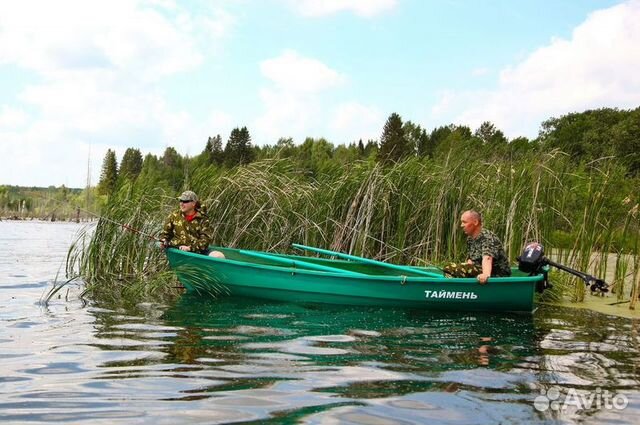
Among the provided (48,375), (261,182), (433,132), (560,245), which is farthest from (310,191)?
(433,132)

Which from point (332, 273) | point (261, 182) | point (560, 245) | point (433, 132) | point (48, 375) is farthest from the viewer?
point (433, 132)

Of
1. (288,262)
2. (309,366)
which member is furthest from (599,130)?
(309,366)

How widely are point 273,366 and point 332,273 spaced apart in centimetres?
331

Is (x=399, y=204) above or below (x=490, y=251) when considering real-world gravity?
above

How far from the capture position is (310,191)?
1018 centimetres

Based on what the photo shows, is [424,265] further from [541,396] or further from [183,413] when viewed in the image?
[183,413]

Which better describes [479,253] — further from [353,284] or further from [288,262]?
[288,262]

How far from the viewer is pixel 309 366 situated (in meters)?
4.75

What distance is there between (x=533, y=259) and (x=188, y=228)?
4.42 metres

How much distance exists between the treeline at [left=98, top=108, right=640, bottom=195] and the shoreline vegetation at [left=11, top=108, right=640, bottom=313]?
8 cm

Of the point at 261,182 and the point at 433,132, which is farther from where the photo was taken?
the point at 433,132

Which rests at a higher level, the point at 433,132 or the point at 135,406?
the point at 433,132

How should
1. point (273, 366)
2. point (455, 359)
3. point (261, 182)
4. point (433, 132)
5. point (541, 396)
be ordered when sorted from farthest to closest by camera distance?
point (433, 132)
point (261, 182)
point (455, 359)
point (273, 366)
point (541, 396)
